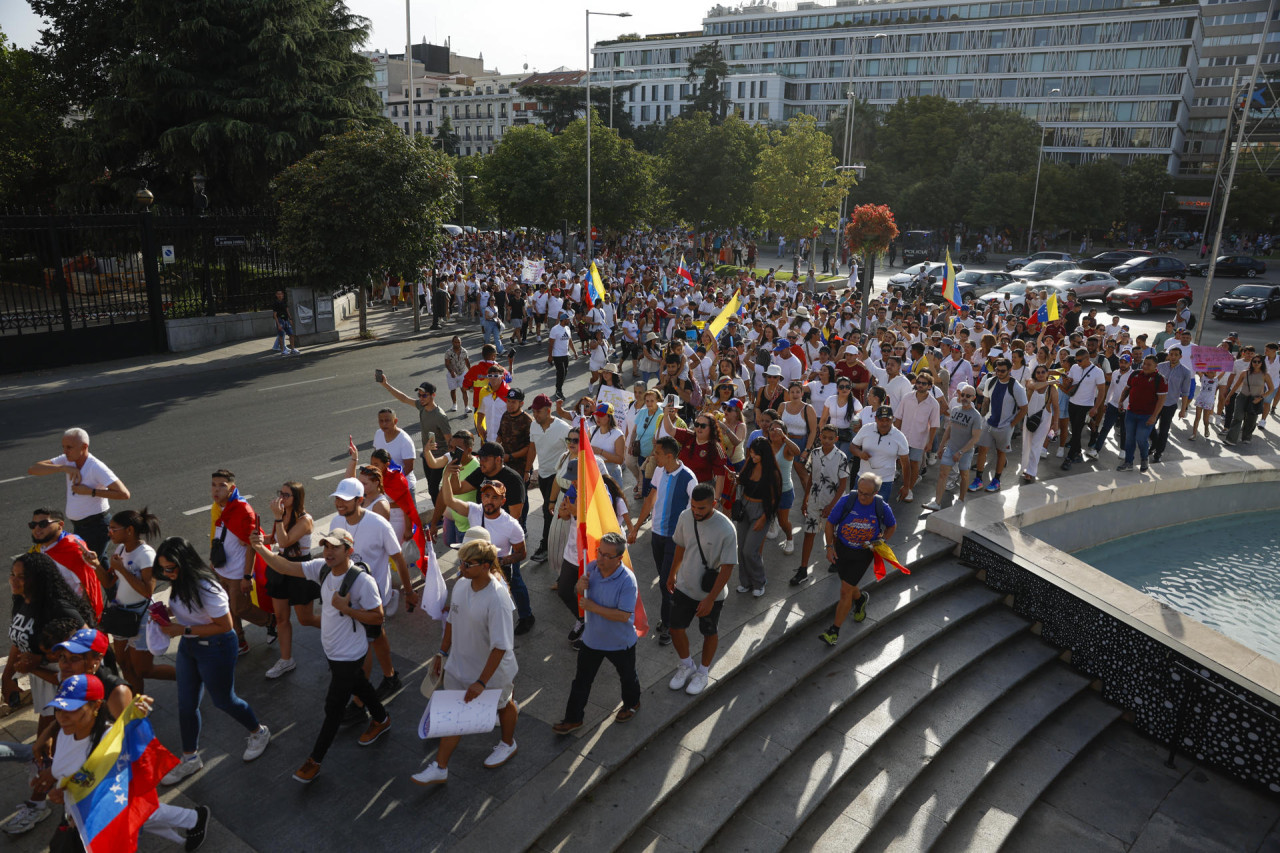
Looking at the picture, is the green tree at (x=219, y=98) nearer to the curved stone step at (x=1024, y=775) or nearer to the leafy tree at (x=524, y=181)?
the leafy tree at (x=524, y=181)

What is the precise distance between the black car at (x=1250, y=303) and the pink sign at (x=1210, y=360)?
19325mm

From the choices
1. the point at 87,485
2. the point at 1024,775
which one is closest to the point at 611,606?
the point at 1024,775

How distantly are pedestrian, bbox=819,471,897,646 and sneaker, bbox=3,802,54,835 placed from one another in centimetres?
580

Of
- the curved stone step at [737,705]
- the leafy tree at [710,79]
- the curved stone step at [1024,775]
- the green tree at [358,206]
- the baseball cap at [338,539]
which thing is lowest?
the curved stone step at [1024,775]

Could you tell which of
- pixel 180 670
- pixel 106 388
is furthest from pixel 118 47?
pixel 180 670

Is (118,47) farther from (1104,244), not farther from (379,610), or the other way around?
(1104,244)

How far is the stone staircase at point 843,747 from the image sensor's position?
536 centimetres

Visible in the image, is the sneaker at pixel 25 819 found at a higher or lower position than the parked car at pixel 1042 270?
lower

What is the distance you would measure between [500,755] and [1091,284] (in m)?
35.2

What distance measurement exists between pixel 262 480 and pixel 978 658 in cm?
925

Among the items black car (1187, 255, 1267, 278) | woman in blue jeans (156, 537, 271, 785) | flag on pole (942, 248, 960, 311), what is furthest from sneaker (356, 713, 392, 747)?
black car (1187, 255, 1267, 278)

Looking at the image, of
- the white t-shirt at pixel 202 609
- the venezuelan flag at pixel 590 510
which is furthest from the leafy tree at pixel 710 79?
the white t-shirt at pixel 202 609

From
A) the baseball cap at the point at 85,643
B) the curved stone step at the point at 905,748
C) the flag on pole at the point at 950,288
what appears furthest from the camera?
the flag on pole at the point at 950,288

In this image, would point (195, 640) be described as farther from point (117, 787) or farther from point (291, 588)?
point (117, 787)
